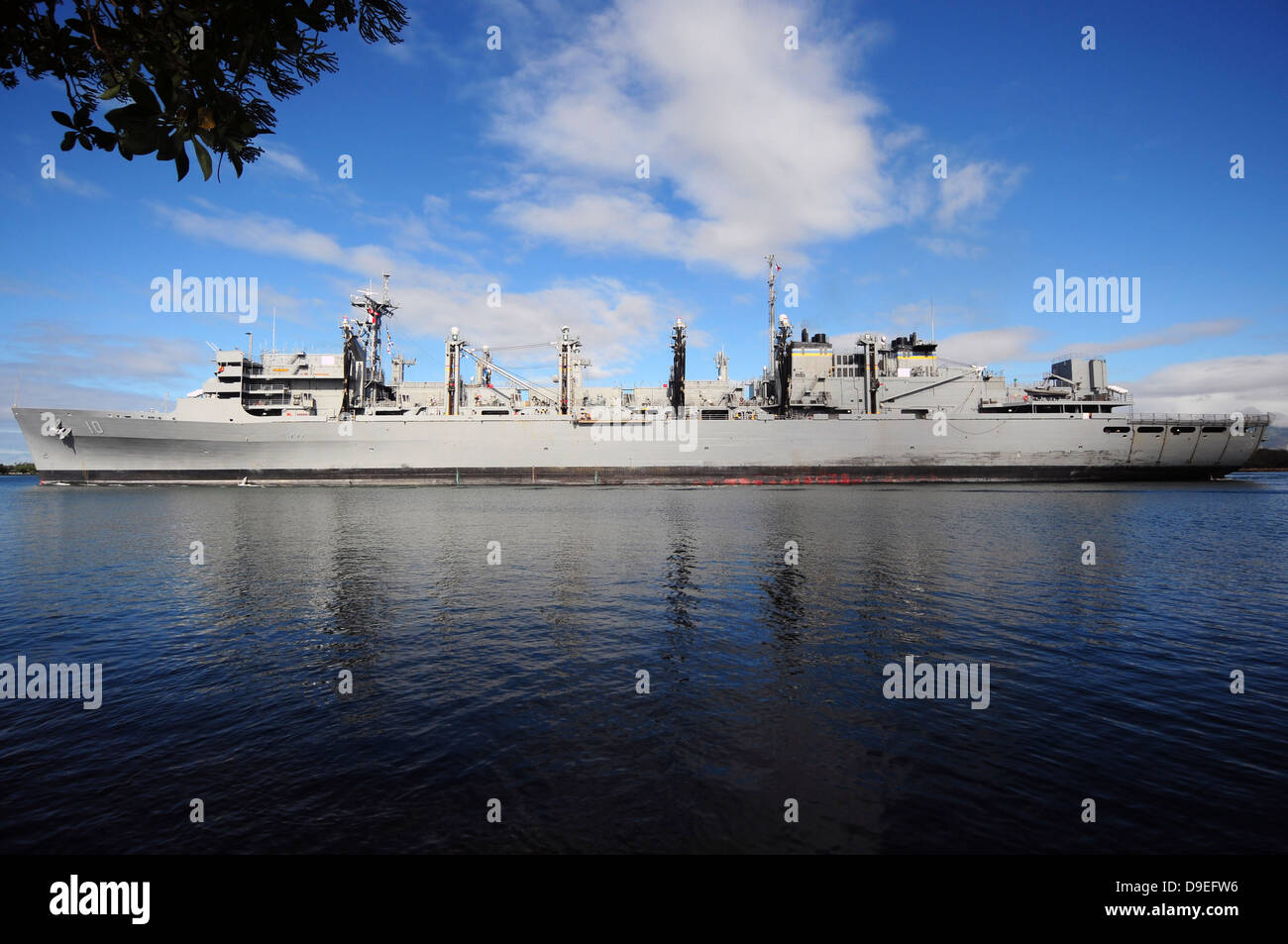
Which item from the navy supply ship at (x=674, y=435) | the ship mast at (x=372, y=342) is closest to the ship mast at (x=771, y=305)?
the navy supply ship at (x=674, y=435)

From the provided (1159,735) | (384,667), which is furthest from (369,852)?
(1159,735)

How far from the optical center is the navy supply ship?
179 ft

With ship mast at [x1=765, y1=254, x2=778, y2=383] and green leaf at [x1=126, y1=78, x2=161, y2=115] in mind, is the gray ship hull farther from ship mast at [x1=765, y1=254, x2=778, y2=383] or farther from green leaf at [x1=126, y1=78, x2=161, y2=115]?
green leaf at [x1=126, y1=78, x2=161, y2=115]

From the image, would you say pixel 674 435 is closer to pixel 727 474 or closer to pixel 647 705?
pixel 727 474

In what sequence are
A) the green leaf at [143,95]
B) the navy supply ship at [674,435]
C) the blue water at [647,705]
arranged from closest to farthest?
the green leaf at [143,95], the blue water at [647,705], the navy supply ship at [674,435]

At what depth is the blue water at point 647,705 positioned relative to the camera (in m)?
5.44

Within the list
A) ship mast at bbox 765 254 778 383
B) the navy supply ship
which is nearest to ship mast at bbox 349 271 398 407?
the navy supply ship

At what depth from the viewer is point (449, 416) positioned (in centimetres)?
5662

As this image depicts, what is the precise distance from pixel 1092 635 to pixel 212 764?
14.8 metres

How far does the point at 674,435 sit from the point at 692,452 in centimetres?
254

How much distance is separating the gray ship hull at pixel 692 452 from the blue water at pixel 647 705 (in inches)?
1452

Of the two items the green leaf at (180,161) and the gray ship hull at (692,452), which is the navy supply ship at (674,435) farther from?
the green leaf at (180,161)

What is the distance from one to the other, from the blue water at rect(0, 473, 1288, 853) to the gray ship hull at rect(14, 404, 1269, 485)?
121 feet
